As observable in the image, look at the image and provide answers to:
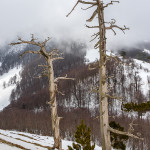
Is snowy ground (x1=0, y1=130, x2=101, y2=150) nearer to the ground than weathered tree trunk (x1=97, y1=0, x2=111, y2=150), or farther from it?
nearer to the ground

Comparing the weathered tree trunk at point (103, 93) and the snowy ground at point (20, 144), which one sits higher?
the weathered tree trunk at point (103, 93)

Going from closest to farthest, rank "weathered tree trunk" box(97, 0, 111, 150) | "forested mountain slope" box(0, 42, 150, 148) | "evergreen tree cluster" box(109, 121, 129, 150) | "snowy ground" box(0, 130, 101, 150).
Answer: "weathered tree trunk" box(97, 0, 111, 150) → "snowy ground" box(0, 130, 101, 150) → "evergreen tree cluster" box(109, 121, 129, 150) → "forested mountain slope" box(0, 42, 150, 148)

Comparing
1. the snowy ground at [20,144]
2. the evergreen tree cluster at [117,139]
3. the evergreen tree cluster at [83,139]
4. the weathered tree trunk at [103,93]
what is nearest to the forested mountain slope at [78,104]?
the evergreen tree cluster at [117,139]

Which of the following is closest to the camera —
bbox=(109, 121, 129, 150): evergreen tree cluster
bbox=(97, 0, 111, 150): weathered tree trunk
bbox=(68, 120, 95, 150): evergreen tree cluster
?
bbox=(97, 0, 111, 150): weathered tree trunk

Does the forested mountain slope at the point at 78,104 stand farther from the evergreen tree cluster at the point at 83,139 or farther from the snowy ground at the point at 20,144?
the evergreen tree cluster at the point at 83,139

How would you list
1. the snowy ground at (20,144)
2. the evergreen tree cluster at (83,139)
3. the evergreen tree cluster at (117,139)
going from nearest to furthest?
the evergreen tree cluster at (83,139)
the snowy ground at (20,144)
the evergreen tree cluster at (117,139)

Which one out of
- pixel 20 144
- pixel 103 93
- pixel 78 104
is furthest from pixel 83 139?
pixel 78 104

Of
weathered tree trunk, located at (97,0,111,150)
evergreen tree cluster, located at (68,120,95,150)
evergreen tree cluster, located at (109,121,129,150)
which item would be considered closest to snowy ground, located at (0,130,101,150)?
evergreen tree cluster, located at (68,120,95,150)

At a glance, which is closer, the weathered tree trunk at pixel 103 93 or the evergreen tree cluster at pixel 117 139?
the weathered tree trunk at pixel 103 93

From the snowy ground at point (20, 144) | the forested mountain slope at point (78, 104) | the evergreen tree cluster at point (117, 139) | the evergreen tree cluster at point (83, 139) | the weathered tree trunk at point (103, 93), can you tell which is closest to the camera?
the weathered tree trunk at point (103, 93)

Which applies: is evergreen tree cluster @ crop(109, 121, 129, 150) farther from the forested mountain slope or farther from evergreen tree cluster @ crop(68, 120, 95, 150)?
the forested mountain slope

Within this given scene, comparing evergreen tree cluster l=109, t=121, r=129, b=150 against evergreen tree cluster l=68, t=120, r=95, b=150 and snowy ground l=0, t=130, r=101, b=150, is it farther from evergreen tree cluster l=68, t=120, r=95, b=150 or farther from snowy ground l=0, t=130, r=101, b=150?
evergreen tree cluster l=68, t=120, r=95, b=150

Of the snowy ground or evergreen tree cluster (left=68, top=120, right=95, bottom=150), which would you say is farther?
the snowy ground

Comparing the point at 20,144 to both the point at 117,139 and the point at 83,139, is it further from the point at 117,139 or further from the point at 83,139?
the point at 117,139
